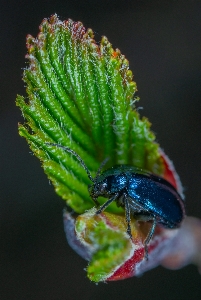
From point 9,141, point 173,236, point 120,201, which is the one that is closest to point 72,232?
point 120,201

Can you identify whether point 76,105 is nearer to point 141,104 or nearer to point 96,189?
point 96,189

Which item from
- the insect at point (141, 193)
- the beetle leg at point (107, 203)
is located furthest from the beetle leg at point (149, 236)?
the beetle leg at point (107, 203)

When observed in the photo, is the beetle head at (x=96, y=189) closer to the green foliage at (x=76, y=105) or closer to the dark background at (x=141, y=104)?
the green foliage at (x=76, y=105)

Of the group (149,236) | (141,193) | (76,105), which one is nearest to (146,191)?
(141,193)

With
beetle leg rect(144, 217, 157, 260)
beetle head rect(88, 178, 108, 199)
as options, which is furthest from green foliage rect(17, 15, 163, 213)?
beetle leg rect(144, 217, 157, 260)

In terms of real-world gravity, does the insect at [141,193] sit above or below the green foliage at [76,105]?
below
